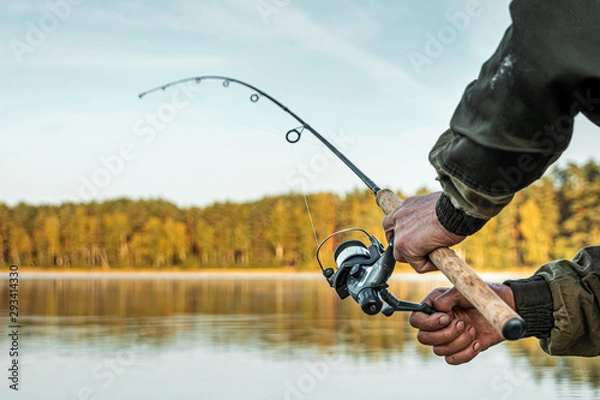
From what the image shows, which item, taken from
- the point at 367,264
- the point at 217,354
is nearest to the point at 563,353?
the point at 367,264

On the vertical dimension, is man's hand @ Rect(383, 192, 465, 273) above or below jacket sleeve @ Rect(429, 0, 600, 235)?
below

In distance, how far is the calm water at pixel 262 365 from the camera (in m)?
7.17

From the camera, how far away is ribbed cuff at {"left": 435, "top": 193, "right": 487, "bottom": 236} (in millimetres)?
1601

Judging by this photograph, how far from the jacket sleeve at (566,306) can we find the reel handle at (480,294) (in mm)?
506

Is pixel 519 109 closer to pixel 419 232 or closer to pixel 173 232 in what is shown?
pixel 419 232

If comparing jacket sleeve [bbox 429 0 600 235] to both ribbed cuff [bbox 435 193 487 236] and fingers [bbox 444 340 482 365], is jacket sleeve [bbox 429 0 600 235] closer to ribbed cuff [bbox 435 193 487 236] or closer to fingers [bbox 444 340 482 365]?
ribbed cuff [bbox 435 193 487 236]

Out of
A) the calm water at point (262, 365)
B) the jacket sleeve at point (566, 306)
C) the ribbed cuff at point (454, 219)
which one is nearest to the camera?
the ribbed cuff at point (454, 219)

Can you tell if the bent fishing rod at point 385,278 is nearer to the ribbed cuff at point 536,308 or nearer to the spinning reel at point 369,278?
the spinning reel at point 369,278

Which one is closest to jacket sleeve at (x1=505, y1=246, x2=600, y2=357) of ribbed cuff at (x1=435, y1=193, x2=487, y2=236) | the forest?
ribbed cuff at (x1=435, y1=193, x2=487, y2=236)

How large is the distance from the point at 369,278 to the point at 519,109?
27.8 inches

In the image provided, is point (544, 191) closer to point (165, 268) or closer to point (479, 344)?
point (165, 268)

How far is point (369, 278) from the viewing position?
1989 millimetres

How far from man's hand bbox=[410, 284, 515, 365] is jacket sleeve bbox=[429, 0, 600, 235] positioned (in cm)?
52

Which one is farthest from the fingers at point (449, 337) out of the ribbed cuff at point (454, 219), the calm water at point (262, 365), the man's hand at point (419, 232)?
the calm water at point (262, 365)
